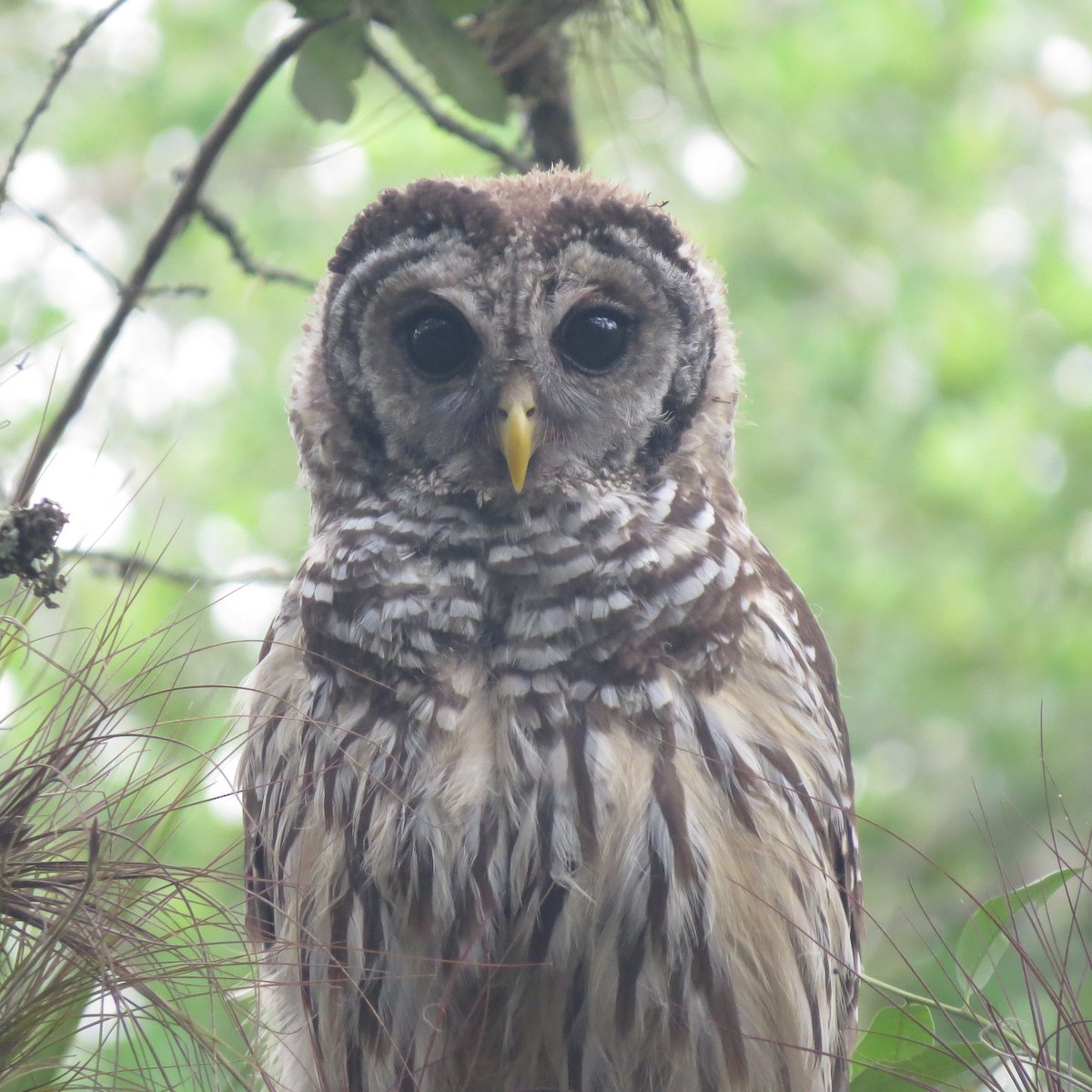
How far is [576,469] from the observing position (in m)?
2.39

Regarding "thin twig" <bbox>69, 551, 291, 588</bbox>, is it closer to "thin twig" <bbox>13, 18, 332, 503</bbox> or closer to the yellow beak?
"thin twig" <bbox>13, 18, 332, 503</bbox>

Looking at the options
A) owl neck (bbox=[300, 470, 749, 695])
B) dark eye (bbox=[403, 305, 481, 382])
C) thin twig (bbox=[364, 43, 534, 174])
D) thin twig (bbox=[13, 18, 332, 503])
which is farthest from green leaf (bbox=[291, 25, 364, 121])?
owl neck (bbox=[300, 470, 749, 695])

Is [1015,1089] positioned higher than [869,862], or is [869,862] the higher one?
[869,862]

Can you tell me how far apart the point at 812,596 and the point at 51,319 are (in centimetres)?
351

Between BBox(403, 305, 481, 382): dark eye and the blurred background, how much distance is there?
3018 millimetres

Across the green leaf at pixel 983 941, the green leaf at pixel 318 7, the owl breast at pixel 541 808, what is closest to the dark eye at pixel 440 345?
the owl breast at pixel 541 808

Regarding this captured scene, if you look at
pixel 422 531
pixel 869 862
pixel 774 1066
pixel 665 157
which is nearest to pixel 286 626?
pixel 422 531

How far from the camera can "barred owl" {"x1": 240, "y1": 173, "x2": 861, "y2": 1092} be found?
2.15 metres

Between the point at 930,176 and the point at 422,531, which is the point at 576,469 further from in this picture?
the point at 930,176

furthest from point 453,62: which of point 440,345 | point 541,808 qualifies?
point 541,808

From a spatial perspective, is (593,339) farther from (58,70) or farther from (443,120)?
(58,70)

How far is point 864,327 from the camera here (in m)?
6.76

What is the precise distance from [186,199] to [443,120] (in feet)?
1.87

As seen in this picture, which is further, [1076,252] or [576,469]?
[1076,252]
